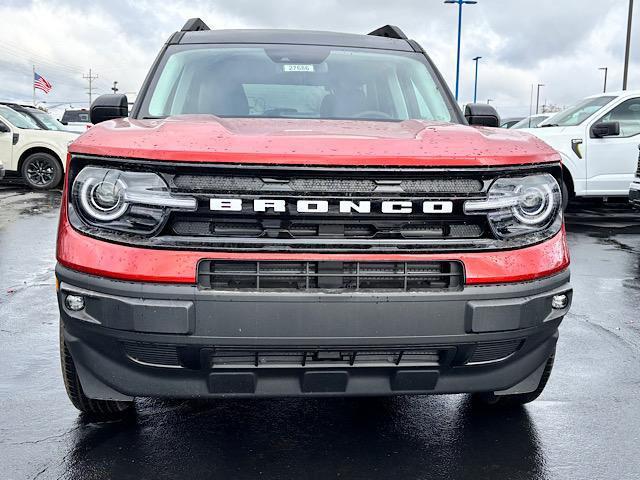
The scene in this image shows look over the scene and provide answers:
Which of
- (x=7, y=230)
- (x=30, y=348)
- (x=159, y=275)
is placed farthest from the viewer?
(x=7, y=230)

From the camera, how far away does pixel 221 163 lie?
7.42 ft

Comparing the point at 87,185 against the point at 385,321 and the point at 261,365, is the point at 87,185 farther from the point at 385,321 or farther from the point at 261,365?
the point at 385,321

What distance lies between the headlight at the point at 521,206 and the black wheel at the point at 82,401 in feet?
5.45

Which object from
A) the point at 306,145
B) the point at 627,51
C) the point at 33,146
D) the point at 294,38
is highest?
the point at 627,51

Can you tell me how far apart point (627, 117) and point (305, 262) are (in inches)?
368

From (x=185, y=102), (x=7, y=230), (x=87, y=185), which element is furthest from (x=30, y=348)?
(x=7, y=230)

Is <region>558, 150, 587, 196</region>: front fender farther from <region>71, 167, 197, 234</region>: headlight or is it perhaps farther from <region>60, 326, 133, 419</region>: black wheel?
<region>71, 167, 197, 234</region>: headlight

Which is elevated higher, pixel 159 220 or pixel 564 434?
pixel 159 220

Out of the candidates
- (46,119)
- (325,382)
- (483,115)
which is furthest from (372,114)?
(46,119)

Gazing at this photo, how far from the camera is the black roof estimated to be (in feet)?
13.0

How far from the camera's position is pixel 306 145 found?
7.68 ft

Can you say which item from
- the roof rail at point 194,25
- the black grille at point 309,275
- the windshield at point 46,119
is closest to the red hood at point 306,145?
the black grille at point 309,275

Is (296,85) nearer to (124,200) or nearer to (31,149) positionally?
(124,200)

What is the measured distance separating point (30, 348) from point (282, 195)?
8.53ft
